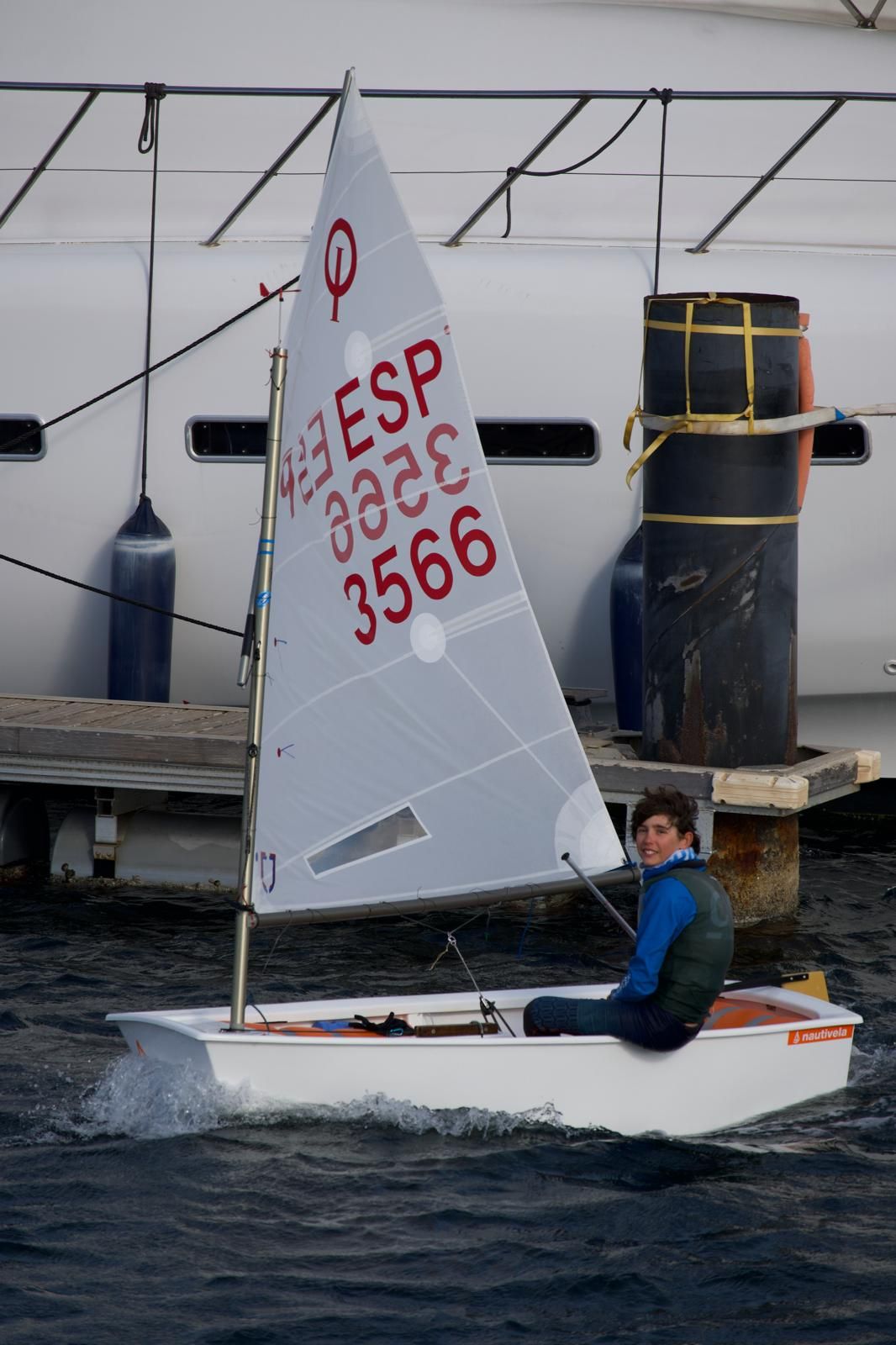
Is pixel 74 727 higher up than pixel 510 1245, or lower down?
higher up

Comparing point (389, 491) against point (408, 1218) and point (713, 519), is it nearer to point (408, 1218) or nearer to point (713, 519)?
point (408, 1218)

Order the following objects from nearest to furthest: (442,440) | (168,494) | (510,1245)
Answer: (510,1245), (442,440), (168,494)

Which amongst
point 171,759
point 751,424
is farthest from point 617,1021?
point 171,759

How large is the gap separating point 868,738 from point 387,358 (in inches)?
212

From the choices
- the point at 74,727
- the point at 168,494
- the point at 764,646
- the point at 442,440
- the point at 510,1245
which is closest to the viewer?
the point at 510,1245

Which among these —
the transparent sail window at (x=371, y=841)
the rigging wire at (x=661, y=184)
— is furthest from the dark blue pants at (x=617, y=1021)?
the rigging wire at (x=661, y=184)

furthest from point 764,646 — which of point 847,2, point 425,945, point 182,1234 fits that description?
point 847,2

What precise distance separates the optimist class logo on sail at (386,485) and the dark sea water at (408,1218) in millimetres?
1753

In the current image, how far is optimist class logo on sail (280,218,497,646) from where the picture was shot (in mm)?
5930

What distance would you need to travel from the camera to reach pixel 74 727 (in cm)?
903

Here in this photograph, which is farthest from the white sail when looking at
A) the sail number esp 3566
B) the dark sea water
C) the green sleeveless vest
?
the dark sea water

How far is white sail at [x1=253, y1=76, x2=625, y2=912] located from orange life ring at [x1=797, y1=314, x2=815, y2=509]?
9.97 ft

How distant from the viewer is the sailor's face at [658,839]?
6.00 metres

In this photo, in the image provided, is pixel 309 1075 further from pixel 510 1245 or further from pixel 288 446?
pixel 288 446
